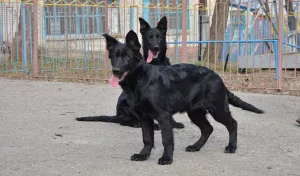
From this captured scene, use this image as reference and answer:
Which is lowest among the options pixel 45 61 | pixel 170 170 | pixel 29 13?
pixel 170 170

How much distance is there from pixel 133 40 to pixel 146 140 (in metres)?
1.15

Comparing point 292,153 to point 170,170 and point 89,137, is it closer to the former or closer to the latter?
point 170,170

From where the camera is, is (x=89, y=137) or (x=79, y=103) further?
(x=79, y=103)

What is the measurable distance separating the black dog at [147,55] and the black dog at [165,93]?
1.52 metres

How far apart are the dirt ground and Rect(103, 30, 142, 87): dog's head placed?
98 centimetres

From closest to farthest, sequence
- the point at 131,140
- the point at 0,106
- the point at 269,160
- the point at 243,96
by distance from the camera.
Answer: the point at 269,160, the point at 131,140, the point at 0,106, the point at 243,96

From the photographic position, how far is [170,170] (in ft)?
17.8

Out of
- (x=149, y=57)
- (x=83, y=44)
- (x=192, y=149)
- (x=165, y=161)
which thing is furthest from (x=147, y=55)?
(x=83, y=44)

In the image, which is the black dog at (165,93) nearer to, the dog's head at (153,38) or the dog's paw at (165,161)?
the dog's paw at (165,161)

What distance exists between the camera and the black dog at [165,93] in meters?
5.59

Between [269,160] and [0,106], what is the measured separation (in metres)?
5.46

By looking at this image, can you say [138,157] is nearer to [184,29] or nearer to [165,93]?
[165,93]

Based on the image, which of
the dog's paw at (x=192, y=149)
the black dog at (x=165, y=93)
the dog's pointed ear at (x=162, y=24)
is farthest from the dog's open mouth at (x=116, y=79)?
the dog's pointed ear at (x=162, y=24)

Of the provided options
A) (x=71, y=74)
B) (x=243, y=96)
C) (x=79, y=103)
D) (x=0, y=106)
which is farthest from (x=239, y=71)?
(x=0, y=106)
